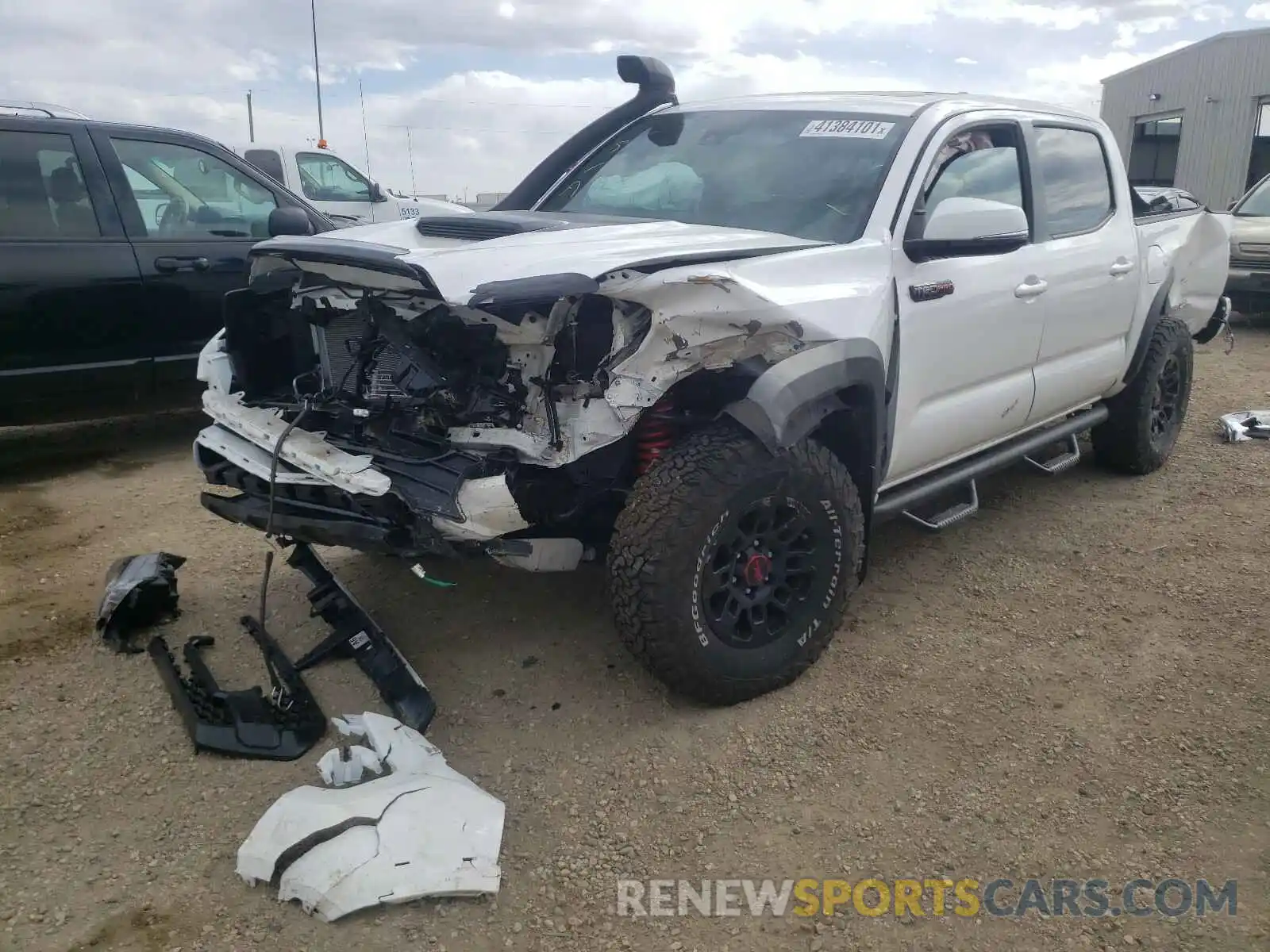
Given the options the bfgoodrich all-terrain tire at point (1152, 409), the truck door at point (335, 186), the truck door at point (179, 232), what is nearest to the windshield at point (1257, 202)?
the bfgoodrich all-terrain tire at point (1152, 409)

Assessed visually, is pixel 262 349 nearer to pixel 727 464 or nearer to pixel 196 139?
pixel 727 464

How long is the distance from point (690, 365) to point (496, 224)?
0.93m

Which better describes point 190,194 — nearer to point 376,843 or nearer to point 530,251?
point 530,251

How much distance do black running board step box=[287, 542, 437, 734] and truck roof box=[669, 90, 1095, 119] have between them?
242cm

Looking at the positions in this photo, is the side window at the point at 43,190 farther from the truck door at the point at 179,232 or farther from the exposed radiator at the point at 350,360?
the exposed radiator at the point at 350,360

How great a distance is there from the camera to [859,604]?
384 centimetres

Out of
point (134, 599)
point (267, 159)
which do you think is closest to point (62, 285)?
point (134, 599)

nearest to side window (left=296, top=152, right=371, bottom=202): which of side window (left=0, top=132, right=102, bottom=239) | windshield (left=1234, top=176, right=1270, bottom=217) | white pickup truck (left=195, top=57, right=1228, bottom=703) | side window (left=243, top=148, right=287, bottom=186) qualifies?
side window (left=243, top=148, right=287, bottom=186)

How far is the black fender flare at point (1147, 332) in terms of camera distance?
498 cm

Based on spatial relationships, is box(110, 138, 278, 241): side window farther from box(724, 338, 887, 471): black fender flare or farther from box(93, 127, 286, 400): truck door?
box(724, 338, 887, 471): black fender flare


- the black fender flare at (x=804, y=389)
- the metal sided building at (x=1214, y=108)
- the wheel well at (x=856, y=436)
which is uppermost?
the metal sided building at (x=1214, y=108)

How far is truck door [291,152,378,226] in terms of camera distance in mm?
10922

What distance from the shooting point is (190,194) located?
5.61m

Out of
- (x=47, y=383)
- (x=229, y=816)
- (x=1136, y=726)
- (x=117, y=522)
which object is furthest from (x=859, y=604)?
(x=47, y=383)
